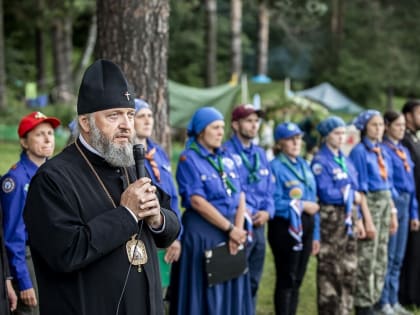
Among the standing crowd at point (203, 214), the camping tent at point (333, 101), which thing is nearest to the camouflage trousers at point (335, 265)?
the standing crowd at point (203, 214)

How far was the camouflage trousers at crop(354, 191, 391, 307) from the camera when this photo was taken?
651 cm

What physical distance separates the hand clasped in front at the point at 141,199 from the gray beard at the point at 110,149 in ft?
0.49

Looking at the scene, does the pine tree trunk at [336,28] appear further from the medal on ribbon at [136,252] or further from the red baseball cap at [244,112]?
the medal on ribbon at [136,252]

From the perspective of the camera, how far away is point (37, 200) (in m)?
2.92

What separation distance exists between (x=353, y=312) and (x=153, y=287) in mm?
4196

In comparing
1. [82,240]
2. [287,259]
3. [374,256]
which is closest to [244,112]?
[287,259]

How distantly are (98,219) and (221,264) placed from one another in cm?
253

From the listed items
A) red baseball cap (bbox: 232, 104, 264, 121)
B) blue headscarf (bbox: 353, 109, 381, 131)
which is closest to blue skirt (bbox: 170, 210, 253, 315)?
red baseball cap (bbox: 232, 104, 264, 121)

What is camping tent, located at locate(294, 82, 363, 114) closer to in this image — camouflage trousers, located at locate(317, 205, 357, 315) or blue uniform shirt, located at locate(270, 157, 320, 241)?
camouflage trousers, located at locate(317, 205, 357, 315)

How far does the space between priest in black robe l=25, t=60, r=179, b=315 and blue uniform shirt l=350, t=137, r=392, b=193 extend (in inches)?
144

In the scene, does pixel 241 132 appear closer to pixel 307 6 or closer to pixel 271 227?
pixel 271 227

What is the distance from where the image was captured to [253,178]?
5.82 m

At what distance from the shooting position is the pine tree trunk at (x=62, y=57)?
24.2 metres

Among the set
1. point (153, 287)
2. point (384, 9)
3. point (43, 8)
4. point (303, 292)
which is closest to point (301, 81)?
point (384, 9)
